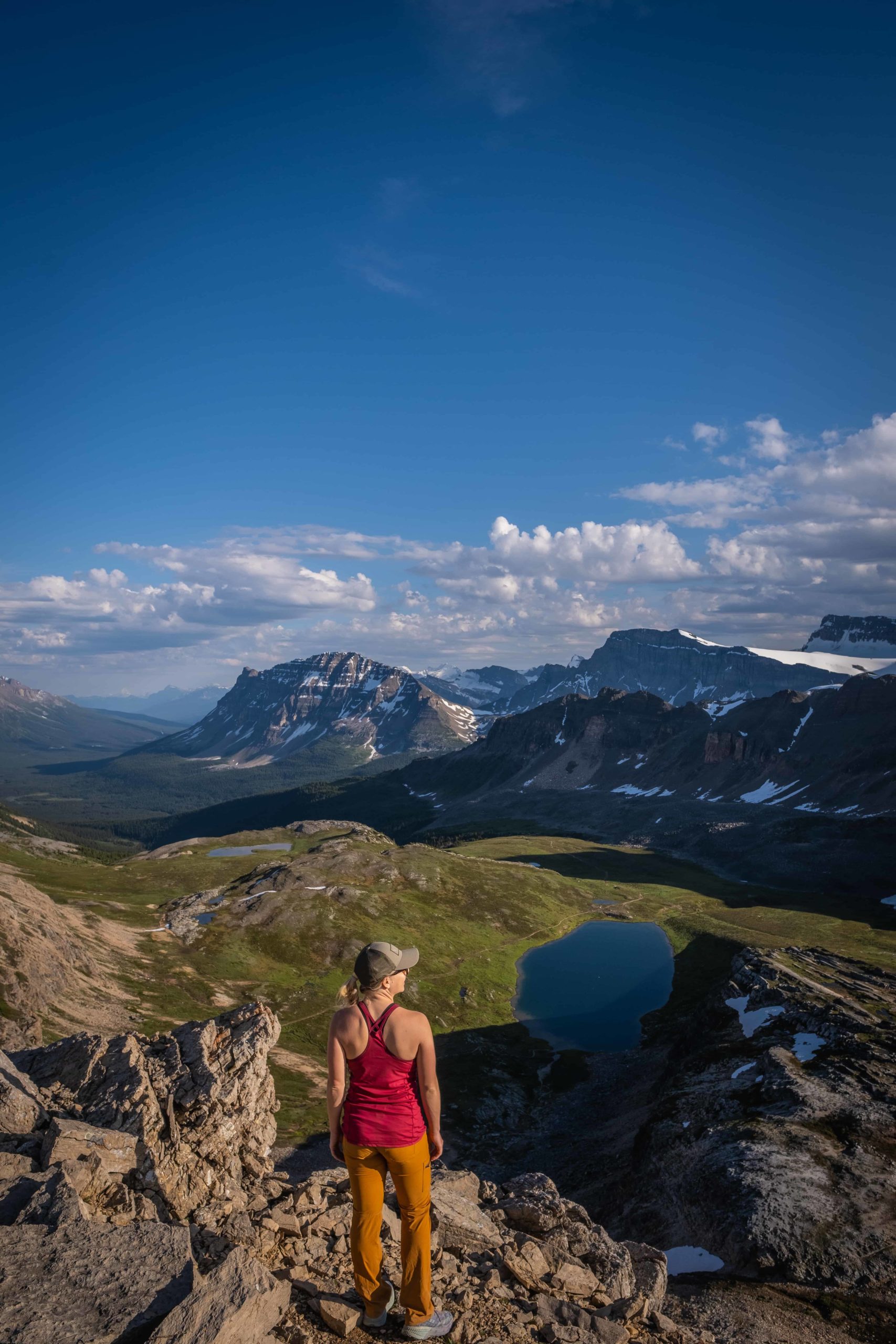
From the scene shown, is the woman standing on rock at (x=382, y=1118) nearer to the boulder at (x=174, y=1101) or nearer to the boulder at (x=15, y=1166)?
the boulder at (x=15, y=1166)

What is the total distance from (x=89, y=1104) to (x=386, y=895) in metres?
118

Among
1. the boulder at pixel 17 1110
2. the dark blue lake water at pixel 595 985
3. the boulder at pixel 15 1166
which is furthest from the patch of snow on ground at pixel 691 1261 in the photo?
the dark blue lake water at pixel 595 985

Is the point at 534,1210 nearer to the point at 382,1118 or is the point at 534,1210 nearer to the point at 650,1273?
the point at 650,1273

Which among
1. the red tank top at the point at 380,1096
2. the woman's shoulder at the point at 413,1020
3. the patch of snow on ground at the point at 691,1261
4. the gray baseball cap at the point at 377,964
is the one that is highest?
the gray baseball cap at the point at 377,964

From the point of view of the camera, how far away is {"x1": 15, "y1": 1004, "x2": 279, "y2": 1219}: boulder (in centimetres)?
2252

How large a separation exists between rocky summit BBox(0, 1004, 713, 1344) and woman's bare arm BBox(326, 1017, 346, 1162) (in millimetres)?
2406

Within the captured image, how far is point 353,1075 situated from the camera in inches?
494

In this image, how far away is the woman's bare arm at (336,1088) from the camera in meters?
12.1

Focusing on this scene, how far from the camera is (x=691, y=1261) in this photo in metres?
35.4

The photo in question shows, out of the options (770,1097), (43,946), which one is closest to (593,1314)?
(770,1097)

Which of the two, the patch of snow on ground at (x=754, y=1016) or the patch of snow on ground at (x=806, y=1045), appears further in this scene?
the patch of snow on ground at (x=754, y=1016)

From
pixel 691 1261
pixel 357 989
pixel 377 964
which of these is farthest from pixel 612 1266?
pixel 691 1261

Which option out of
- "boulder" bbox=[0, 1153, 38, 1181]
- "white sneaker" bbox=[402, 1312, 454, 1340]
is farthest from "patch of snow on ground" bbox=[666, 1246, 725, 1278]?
"boulder" bbox=[0, 1153, 38, 1181]

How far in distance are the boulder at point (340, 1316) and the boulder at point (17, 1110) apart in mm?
10651
